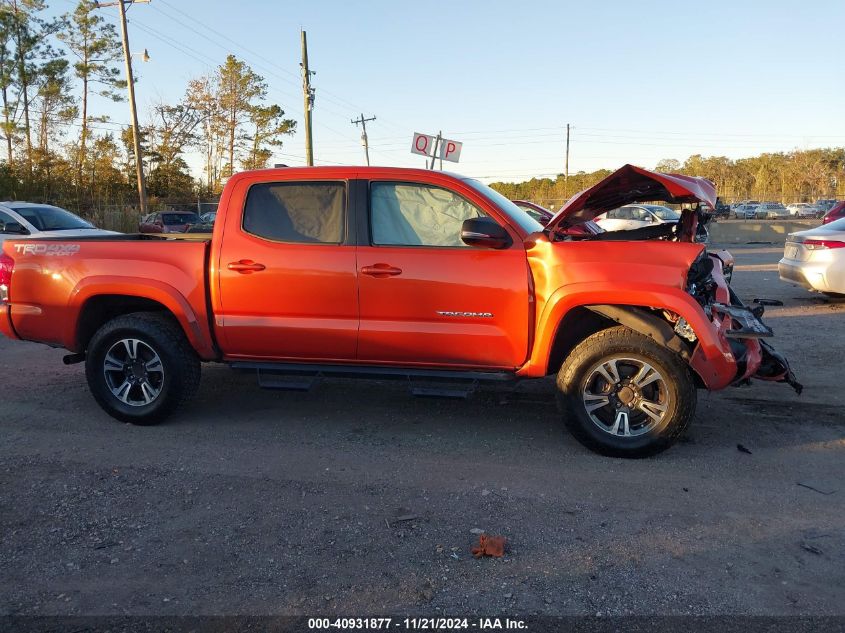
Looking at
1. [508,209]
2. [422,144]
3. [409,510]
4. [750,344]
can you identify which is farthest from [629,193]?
[422,144]

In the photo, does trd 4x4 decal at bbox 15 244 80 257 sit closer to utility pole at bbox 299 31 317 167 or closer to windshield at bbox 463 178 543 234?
windshield at bbox 463 178 543 234

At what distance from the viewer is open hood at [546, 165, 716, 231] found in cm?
441

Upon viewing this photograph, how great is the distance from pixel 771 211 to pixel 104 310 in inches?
2523

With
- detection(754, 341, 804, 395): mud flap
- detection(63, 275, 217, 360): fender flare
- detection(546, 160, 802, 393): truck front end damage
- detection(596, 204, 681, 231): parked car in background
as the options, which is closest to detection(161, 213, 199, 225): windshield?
detection(596, 204, 681, 231): parked car in background

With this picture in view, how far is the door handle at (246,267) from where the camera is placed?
488cm

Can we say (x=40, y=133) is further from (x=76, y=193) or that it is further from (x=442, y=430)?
(x=442, y=430)

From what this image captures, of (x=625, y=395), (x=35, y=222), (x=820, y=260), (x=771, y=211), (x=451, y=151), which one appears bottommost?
(x=625, y=395)

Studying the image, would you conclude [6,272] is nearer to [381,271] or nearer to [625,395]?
[381,271]

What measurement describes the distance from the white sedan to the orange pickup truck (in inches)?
214

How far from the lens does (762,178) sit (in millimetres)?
72000

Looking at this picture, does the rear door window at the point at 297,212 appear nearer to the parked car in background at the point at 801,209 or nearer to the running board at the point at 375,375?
the running board at the point at 375,375

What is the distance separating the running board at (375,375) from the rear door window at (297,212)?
96cm

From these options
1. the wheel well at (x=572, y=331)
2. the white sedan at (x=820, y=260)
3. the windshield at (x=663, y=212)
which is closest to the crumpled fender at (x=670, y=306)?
the wheel well at (x=572, y=331)

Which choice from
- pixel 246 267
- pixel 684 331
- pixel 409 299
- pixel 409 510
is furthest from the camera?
pixel 246 267
